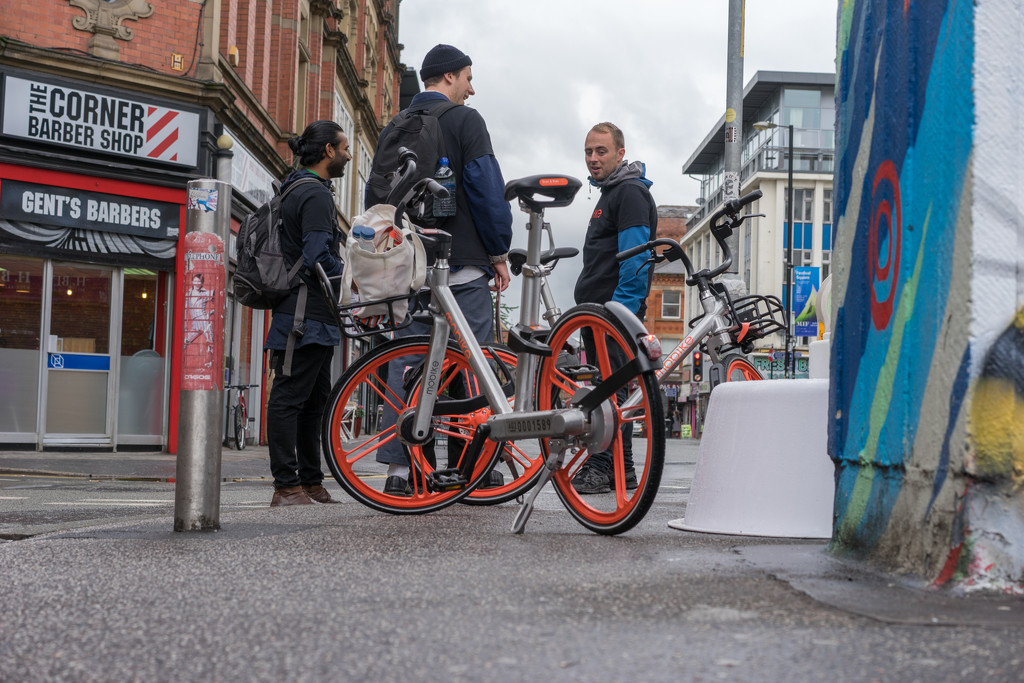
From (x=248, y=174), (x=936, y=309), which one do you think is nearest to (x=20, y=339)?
(x=248, y=174)

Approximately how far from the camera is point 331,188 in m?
6.28

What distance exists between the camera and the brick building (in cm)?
1600

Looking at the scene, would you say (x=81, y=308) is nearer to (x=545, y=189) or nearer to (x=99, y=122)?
(x=99, y=122)

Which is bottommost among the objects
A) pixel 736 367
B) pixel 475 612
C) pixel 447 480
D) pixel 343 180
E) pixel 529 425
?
pixel 475 612

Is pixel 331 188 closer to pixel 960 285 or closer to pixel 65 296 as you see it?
pixel 960 285

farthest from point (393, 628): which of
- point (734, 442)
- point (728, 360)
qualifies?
point (728, 360)

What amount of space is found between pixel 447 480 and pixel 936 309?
7.60 feet

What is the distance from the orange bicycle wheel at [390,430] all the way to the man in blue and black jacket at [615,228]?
1.58 metres

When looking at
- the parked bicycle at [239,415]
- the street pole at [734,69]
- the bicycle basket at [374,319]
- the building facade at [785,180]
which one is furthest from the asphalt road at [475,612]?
the building facade at [785,180]

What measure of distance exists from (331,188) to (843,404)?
3.54 m

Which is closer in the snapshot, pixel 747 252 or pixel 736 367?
pixel 736 367

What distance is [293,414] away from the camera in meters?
5.86

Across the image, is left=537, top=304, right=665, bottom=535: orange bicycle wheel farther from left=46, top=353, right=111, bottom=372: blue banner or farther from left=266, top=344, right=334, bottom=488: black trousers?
left=46, top=353, right=111, bottom=372: blue banner

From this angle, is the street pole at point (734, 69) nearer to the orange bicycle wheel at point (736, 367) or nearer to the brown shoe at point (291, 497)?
the orange bicycle wheel at point (736, 367)
